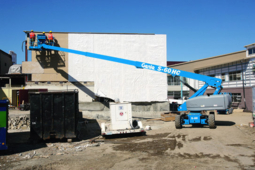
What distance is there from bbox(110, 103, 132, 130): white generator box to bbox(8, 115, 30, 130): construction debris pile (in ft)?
20.4

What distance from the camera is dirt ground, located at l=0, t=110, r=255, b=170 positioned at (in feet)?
22.9

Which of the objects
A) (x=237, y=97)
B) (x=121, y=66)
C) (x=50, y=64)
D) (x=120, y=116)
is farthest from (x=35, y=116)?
(x=237, y=97)

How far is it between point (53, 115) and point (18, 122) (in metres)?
5.53

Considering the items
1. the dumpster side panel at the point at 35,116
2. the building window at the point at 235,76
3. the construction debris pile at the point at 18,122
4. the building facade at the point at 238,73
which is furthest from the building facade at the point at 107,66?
the dumpster side panel at the point at 35,116

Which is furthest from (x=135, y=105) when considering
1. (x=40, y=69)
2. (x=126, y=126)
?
Result: (x=40, y=69)

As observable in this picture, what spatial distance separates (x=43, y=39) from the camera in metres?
23.4

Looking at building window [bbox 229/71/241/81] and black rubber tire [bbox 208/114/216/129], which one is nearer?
black rubber tire [bbox 208/114/216/129]

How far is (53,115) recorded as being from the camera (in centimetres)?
1057

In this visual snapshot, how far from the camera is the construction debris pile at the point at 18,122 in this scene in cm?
1422

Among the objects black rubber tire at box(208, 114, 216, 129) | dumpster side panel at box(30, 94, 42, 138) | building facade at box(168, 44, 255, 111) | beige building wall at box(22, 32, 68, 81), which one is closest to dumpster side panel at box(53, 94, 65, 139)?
dumpster side panel at box(30, 94, 42, 138)

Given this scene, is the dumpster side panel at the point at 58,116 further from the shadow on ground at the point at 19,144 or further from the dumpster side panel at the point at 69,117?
the shadow on ground at the point at 19,144

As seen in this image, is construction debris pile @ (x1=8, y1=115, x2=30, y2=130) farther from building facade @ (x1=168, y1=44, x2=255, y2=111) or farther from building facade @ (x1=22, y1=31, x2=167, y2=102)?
building facade @ (x1=168, y1=44, x2=255, y2=111)

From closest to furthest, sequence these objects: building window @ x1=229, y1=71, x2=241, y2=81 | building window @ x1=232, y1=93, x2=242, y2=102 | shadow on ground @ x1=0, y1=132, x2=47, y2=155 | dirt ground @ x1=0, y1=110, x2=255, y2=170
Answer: dirt ground @ x1=0, y1=110, x2=255, y2=170, shadow on ground @ x1=0, y1=132, x2=47, y2=155, building window @ x1=232, y1=93, x2=242, y2=102, building window @ x1=229, y1=71, x2=241, y2=81

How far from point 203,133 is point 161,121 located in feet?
22.0
